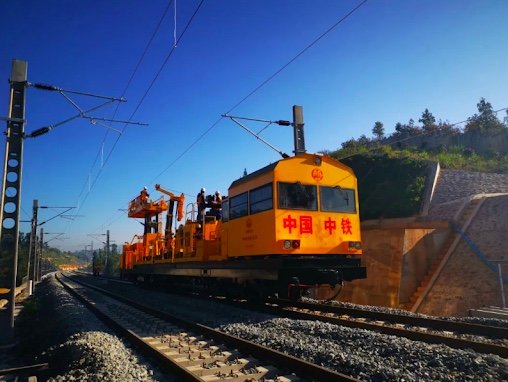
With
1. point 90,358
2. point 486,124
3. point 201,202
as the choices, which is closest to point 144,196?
point 201,202

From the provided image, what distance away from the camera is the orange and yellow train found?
9156 millimetres

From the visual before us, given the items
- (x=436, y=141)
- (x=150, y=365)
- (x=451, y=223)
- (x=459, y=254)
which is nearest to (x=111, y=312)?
(x=150, y=365)

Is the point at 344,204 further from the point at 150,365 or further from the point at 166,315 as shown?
the point at 150,365

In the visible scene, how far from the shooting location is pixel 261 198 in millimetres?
9977

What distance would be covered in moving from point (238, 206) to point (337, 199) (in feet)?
9.36

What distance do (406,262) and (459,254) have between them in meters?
2.62

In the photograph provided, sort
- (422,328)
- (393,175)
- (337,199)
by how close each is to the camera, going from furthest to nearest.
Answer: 1. (393,175)
2. (337,199)
3. (422,328)

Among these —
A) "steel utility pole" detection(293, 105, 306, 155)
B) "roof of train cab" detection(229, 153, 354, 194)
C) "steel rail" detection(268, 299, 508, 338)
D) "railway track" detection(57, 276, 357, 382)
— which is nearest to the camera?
"railway track" detection(57, 276, 357, 382)

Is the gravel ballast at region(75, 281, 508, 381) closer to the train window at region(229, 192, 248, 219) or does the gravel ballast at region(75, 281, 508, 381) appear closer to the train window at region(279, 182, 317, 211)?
the train window at region(279, 182, 317, 211)

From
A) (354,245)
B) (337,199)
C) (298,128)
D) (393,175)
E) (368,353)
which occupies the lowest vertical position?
(368,353)

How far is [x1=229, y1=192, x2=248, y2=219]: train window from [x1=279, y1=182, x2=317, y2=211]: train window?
58.0 inches

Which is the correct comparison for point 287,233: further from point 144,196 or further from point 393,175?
point 393,175

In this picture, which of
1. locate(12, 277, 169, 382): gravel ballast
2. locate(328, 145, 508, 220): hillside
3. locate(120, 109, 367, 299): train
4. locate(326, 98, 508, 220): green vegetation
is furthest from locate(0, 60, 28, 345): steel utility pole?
locate(328, 145, 508, 220): hillside

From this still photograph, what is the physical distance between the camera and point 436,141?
5822 cm
